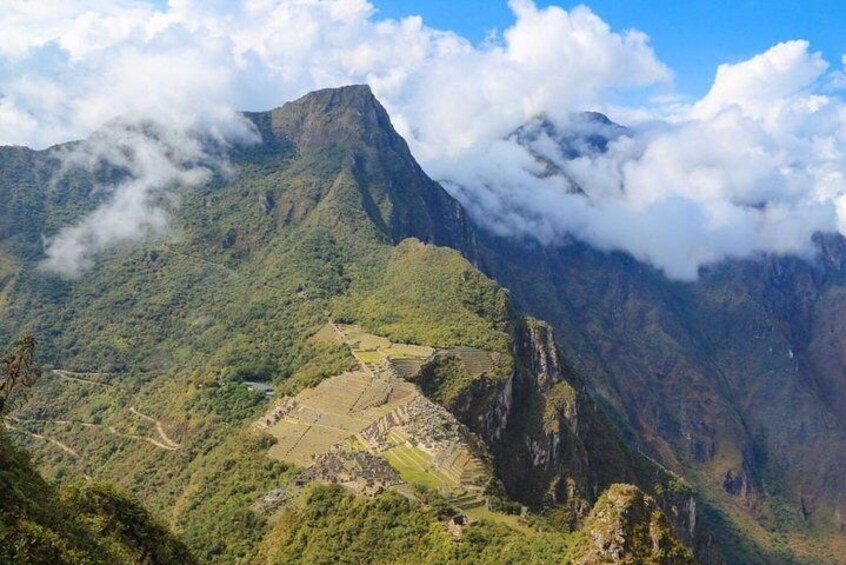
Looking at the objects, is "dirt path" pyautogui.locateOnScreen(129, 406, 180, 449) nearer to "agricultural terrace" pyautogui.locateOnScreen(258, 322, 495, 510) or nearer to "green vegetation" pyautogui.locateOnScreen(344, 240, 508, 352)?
"agricultural terrace" pyautogui.locateOnScreen(258, 322, 495, 510)

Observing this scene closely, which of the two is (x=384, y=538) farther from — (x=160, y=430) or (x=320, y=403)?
(x=160, y=430)

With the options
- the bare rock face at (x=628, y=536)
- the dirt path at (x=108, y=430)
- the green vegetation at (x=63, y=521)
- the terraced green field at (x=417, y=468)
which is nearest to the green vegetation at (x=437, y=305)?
the dirt path at (x=108, y=430)

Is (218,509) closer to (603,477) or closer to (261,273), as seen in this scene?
(603,477)

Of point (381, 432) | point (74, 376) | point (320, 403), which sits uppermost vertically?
point (320, 403)

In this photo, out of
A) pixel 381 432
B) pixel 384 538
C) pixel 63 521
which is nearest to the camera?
pixel 63 521

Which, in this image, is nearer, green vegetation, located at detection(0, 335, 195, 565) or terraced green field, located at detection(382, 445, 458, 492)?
green vegetation, located at detection(0, 335, 195, 565)

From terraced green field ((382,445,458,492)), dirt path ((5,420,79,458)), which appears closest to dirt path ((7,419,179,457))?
dirt path ((5,420,79,458))

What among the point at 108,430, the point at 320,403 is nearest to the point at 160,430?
the point at 108,430
